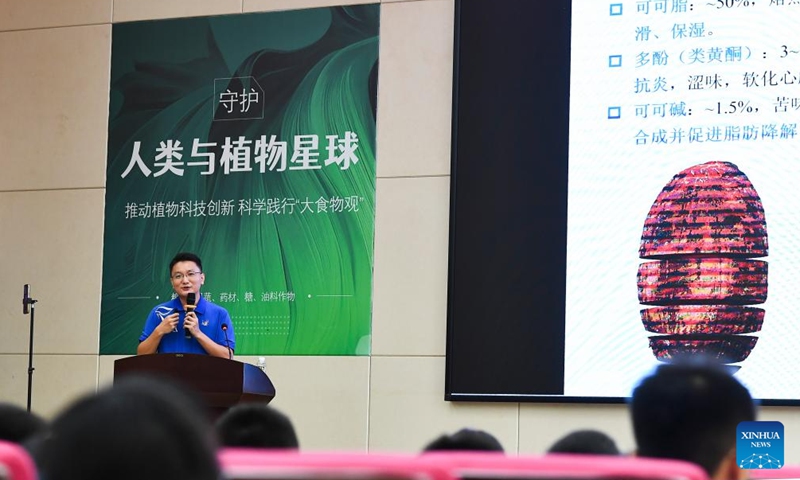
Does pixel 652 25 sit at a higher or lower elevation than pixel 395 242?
higher

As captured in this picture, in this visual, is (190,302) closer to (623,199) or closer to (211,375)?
(211,375)

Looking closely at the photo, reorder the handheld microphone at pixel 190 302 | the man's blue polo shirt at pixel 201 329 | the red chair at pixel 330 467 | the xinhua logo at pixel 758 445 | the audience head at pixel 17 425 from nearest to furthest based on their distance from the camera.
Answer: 1. the red chair at pixel 330 467
2. the xinhua logo at pixel 758 445
3. the audience head at pixel 17 425
4. the handheld microphone at pixel 190 302
5. the man's blue polo shirt at pixel 201 329

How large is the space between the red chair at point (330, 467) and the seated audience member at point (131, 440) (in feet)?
0.87

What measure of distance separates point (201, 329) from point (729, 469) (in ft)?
14.2

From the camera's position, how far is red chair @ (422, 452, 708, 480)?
1021mm

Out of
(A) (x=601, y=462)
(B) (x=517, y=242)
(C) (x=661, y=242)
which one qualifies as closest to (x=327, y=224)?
A: (B) (x=517, y=242)

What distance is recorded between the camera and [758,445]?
1707mm

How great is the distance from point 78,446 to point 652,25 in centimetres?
541

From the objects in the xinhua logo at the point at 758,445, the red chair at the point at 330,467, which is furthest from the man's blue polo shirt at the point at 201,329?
the red chair at the point at 330,467

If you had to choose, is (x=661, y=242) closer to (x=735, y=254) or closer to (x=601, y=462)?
(x=735, y=254)

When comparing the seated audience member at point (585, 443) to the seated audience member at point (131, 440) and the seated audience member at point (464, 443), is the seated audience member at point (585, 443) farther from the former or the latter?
the seated audience member at point (131, 440)

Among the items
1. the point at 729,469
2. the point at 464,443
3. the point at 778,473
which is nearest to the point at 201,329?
the point at 464,443

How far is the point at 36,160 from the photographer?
22.7ft

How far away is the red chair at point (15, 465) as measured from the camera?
0.91m
